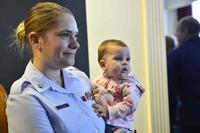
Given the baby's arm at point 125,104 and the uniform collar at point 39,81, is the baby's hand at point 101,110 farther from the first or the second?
the uniform collar at point 39,81

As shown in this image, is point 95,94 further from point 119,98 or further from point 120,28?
point 120,28

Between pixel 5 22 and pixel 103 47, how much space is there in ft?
2.10

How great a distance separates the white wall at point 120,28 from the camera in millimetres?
2143

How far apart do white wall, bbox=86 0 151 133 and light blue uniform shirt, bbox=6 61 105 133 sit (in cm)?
90

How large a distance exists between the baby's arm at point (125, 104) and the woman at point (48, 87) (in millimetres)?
183

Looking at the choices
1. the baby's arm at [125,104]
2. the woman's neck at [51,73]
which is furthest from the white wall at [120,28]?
the woman's neck at [51,73]

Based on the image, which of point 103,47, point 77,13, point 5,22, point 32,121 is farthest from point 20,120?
point 77,13

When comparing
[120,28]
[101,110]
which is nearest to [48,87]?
[101,110]

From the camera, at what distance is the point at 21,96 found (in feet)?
3.61

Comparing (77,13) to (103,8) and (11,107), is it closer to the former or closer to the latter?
(103,8)

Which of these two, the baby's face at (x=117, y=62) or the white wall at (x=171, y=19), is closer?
the baby's face at (x=117, y=62)

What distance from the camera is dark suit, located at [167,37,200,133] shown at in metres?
2.34

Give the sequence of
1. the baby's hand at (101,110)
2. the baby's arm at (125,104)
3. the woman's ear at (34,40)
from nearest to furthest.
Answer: the woman's ear at (34,40)
the baby's hand at (101,110)
the baby's arm at (125,104)

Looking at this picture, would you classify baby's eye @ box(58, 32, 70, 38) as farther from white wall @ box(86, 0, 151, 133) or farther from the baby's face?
white wall @ box(86, 0, 151, 133)
